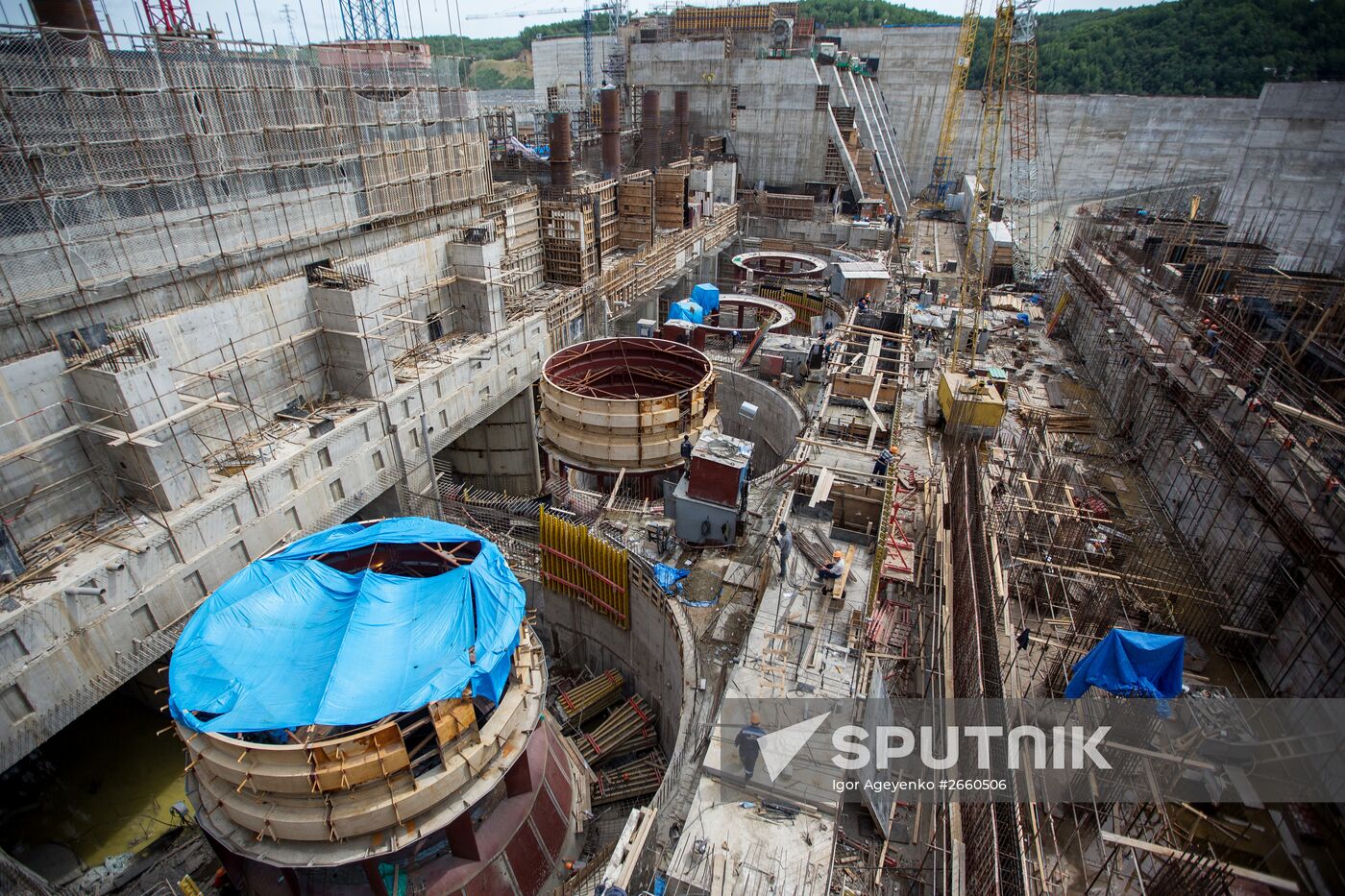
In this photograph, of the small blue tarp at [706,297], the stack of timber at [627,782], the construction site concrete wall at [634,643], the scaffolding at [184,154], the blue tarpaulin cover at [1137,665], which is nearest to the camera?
the blue tarpaulin cover at [1137,665]

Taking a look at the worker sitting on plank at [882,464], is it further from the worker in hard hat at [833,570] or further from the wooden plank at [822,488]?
the worker in hard hat at [833,570]

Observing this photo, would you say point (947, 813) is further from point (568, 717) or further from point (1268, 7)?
point (1268, 7)

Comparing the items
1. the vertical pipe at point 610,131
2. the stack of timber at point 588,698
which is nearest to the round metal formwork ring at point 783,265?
the vertical pipe at point 610,131

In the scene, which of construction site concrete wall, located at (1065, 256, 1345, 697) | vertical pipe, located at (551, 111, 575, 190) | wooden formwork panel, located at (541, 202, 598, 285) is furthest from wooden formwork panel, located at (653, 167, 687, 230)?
construction site concrete wall, located at (1065, 256, 1345, 697)

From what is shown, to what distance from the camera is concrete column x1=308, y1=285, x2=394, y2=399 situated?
2291 cm

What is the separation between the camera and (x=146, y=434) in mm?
17078

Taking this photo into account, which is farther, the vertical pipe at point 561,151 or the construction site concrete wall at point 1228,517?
the vertical pipe at point 561,151

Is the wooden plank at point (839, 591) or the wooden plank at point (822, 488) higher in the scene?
the wooden plank at point (822, 488)

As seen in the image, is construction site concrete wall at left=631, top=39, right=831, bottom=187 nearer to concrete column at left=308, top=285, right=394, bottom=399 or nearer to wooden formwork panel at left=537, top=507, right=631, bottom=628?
concrete column at left=308, top=285, right=394, bottom=399

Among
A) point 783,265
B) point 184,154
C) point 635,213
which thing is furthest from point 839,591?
point 783,265

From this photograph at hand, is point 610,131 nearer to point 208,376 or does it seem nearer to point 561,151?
point 561,151

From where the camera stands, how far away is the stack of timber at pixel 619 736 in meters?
18.5

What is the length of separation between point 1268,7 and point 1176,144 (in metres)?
12.9

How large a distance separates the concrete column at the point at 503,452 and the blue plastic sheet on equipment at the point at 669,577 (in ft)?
51.0
